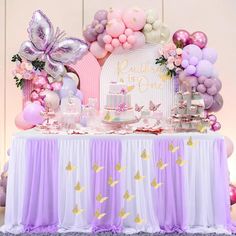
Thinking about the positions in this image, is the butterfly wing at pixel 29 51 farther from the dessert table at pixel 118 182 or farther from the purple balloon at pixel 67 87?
the dessert table at pixel 118 182

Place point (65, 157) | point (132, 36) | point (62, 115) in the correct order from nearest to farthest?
1. point (65, 157)
2. point (62, 115)
3. point (132, 36)

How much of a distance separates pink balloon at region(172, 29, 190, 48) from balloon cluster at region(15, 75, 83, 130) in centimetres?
97

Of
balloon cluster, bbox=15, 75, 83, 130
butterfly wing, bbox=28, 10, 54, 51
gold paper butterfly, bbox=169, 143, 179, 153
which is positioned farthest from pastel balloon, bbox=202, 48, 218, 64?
butterfly wing, bbox=28, 10, 54, 51

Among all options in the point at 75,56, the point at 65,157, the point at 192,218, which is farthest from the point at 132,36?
the point at 192,218

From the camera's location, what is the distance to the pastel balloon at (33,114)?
3.62 metres

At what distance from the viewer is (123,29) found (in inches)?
146

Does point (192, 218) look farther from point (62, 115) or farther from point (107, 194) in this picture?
point (62, 115)

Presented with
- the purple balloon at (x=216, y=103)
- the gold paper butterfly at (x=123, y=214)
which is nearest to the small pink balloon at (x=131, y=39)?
the purple balloon at (x=216, y=103)

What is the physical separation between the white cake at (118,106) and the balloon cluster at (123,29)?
52 cm

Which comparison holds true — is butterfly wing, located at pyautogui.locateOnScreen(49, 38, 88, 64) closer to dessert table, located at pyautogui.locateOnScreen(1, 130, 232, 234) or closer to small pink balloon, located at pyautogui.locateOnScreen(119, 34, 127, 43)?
small pink balloon, located at pyautogui.locateOnScreen(119, 34, 127, 43)

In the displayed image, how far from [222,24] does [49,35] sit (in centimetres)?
165

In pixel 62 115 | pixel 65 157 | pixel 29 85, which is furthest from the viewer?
pixel 29 85

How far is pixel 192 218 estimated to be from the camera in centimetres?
310

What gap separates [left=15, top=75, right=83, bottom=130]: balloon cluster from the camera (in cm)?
364
